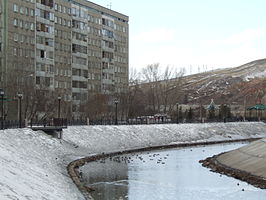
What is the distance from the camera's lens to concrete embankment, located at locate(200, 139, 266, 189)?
124 feet

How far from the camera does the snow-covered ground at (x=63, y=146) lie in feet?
85.0

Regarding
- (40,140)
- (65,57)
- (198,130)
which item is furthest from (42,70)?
(40,140)

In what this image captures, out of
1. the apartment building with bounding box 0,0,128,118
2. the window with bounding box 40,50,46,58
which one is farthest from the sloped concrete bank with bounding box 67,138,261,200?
the window with bounding box 40,50,46,58

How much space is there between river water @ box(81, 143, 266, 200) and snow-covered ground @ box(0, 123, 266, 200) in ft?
8.05

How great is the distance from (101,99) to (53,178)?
78.3m

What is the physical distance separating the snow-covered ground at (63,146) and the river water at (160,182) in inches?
96.6

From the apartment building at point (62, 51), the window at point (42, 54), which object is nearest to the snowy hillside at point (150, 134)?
the apartment building at point (62, 51)

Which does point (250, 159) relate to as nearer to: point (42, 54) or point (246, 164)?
point (246, 164)

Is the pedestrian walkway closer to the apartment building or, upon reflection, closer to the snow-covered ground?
the snow-covered ground

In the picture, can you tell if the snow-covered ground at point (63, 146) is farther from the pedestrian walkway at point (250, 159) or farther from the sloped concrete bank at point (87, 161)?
the pedestrian walkway at point (250, 159)

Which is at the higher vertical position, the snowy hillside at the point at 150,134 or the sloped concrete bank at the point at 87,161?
the snowy hillside at the point at 150,134

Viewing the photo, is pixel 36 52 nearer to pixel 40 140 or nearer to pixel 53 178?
pixel 40 140

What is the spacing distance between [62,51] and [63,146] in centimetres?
6353

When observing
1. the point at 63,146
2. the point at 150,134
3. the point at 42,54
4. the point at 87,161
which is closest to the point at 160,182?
the point at 87,161
